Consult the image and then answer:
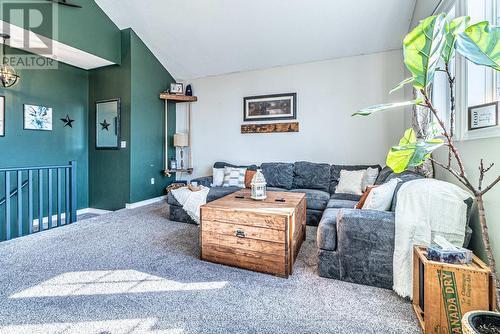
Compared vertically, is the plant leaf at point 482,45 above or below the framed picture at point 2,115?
below

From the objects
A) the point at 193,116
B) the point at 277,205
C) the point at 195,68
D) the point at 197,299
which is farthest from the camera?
the point at 193,116

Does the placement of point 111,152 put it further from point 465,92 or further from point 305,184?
point 465,92

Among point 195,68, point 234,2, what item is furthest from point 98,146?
point 234,2

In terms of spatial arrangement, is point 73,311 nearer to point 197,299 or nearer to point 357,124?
point 197,299

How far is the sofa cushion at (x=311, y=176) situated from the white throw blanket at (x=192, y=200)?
155 cm

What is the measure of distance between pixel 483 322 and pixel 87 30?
527cm

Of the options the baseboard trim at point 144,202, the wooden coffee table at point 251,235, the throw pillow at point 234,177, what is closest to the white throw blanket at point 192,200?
the throw pillow at point 234,177

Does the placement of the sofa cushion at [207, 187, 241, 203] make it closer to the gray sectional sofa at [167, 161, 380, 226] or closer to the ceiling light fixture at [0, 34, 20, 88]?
the gray sectional sofa at [167, 161, 380, 226]

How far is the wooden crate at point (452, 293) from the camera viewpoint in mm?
1241

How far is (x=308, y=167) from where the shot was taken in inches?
157

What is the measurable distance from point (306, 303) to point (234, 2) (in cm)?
380

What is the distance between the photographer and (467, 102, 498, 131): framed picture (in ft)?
4.87

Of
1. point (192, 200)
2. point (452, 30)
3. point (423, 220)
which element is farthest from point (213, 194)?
point (452, 30)

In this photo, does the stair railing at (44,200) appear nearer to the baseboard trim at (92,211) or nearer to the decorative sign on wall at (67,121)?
the baseboard trim at (92,211)
